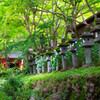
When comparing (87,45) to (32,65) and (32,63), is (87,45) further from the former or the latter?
(32,65)

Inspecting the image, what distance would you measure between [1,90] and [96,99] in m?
6.48

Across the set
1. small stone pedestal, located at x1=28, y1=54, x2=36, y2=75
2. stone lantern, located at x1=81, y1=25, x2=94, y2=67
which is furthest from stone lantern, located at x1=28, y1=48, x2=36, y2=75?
stone lantern, located at x1=81, y1=25, x2=94, y2=67

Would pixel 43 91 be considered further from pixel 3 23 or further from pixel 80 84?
pixel 3 23

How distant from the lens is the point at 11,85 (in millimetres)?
9852

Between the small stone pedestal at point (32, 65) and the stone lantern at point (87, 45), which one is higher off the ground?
the stone lantern at point (87, 45)

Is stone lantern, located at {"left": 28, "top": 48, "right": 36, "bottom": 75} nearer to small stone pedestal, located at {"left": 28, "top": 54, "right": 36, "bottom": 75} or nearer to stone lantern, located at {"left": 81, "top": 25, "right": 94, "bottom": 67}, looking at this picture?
small stone pedestal, located at {"left": 28, "top": 54, "right": 36, "bottom": 75}

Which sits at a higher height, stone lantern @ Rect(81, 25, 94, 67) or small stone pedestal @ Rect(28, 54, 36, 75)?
stone lantern @ Rect(81, 25, 94, 67)

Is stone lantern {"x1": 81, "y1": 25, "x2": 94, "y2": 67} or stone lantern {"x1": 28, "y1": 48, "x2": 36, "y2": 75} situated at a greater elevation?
stone lantern {"x1": 81, "y1": 25, "x2": 94, "y2": 67}

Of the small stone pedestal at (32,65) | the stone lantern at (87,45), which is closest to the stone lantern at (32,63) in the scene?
the small stone pedestal at (32,65)

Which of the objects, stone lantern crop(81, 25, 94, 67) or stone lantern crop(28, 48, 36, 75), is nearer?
stone lantern crop(81, 25, 94, 67)

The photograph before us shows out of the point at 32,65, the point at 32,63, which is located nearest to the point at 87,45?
the point at 32,63

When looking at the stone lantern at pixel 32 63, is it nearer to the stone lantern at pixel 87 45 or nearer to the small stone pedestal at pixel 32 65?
the small stone pedestal at pixel 32 65

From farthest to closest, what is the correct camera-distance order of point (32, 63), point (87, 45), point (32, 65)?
point (32, 65) < point (32, 63) < point (87, 45)

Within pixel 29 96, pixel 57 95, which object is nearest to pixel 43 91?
pixel 29 96
